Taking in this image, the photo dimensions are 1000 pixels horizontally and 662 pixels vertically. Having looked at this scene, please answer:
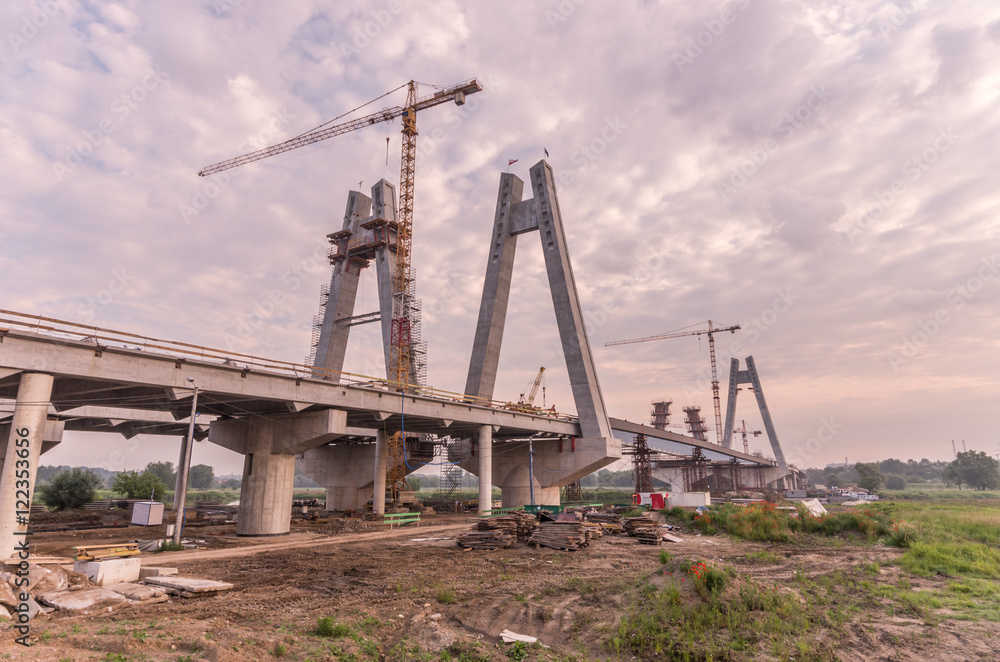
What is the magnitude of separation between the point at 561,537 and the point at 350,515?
955 inches

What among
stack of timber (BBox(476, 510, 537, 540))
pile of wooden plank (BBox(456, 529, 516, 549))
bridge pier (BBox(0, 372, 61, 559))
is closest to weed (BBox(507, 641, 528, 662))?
pile of wooden plank (BBox(456, 529, 516, 549))

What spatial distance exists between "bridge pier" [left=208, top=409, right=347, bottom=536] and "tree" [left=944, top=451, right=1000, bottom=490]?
190 m

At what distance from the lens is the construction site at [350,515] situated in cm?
1071

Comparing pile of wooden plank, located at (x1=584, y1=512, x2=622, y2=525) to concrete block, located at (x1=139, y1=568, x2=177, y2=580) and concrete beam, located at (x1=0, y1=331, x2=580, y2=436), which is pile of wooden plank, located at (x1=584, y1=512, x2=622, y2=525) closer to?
concrete beam, located at (x1=0, y1=331, x2=580, y2=436)

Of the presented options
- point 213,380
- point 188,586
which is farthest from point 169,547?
point 188,586

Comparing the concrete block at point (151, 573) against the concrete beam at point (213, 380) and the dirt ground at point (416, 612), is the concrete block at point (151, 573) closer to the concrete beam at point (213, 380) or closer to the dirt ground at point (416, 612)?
the dirt ground at point (416, 612)

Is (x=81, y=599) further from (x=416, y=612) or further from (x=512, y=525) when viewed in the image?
(x=512, y=525)

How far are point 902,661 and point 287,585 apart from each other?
1442cm

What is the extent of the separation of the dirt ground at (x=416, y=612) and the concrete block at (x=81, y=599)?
0.44 m

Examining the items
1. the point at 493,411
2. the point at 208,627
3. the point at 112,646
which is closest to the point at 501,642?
the point at 208,627

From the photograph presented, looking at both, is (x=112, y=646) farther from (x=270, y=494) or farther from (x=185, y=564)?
(x=270, y=494)

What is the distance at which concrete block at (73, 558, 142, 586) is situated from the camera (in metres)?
13.9

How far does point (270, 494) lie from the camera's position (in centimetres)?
2862

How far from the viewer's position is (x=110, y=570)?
553 inches
